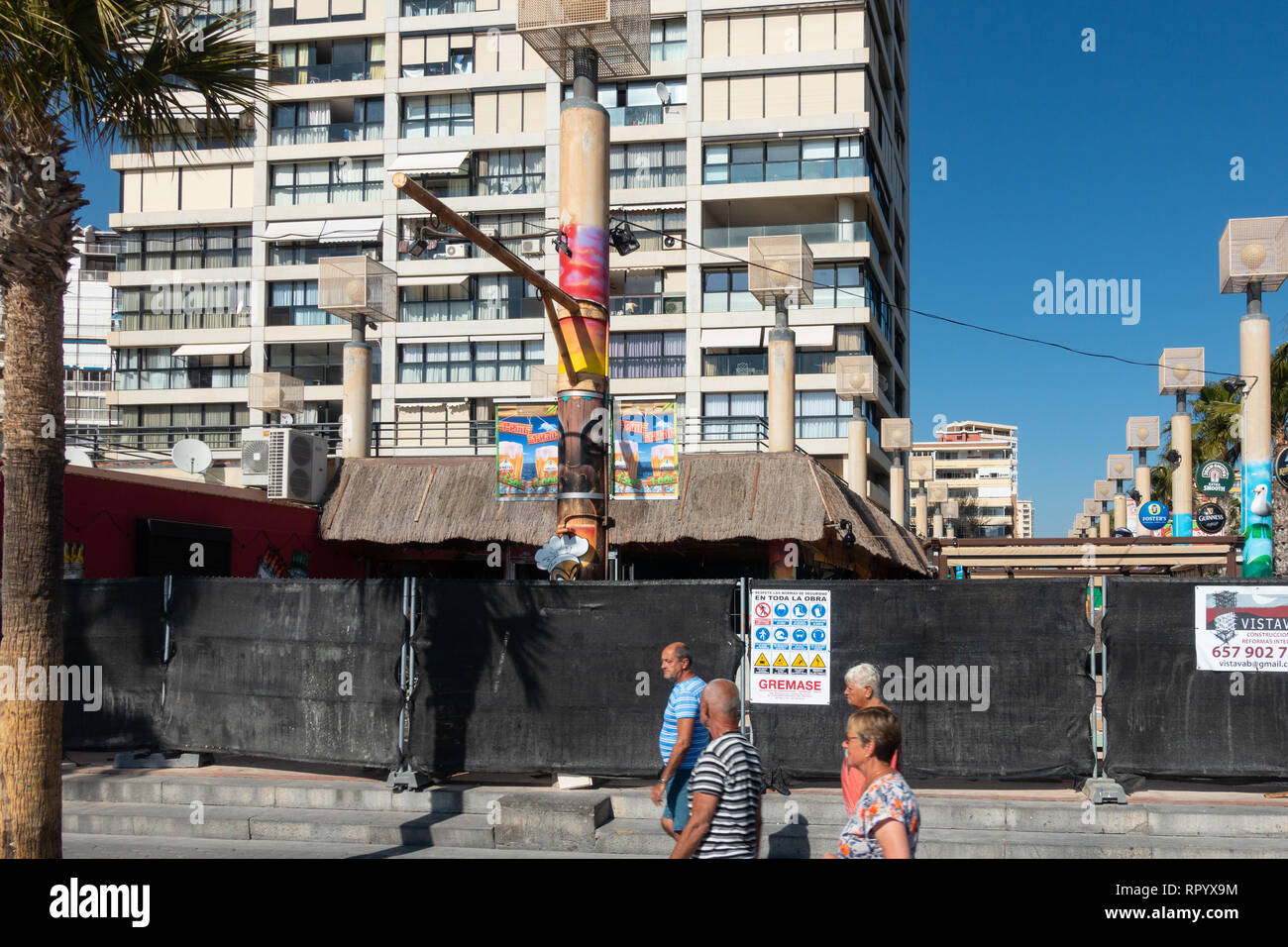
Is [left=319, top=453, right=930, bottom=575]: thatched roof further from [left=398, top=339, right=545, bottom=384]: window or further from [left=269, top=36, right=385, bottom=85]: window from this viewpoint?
[left=269, top=36, right=385, bottom=85]: window

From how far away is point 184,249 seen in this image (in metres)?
54.3

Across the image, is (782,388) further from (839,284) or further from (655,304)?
(839,284)

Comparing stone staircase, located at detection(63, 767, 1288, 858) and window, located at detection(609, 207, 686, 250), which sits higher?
window, located at detection(609, 207, 686, 250)

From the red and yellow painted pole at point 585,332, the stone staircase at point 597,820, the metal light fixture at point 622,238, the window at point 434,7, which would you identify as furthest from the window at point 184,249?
the stone staircase at point 597,820

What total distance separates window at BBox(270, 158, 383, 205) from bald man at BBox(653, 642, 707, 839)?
159ft

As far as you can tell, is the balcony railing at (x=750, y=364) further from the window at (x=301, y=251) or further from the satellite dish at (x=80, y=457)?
the satellite dish at (x=80, y=457)

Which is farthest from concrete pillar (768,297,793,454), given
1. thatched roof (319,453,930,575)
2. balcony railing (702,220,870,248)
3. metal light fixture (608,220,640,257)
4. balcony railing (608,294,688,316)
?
balcony railing (702,220,870,248)

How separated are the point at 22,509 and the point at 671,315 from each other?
4295 centimetres

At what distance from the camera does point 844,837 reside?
487 centimetres

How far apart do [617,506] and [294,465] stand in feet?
17.6

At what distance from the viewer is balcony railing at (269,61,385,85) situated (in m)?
52.7

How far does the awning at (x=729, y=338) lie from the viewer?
48.6 m

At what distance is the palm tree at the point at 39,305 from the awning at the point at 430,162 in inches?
1677
